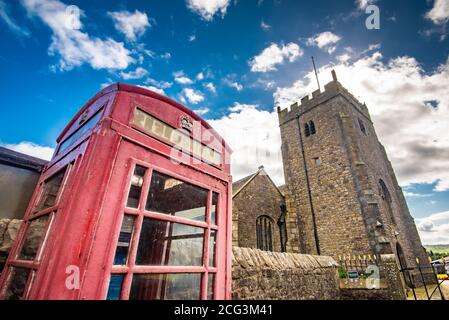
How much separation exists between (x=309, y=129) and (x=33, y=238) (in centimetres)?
1702

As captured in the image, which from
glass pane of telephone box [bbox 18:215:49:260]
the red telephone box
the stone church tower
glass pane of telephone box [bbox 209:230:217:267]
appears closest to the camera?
the red telephone box

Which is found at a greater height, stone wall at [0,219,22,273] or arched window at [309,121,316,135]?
arched window at [309,121,316,135]

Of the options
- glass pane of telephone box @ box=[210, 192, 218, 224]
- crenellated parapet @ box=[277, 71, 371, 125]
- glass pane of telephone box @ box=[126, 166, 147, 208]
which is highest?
crenellated parapet @ box=[277, 71, 371, 125]

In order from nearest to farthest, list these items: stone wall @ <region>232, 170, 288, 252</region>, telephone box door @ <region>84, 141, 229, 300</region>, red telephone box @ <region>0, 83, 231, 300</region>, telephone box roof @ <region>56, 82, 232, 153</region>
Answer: red telephone box @ <region>0, 83, 231, 300</region>, telephone box door @ <region>84, 141, 229, 300</region>, telephone box roof @ <region>56, 82, 232, 153</region>, stone wall @ <region>232, 170, 288, 252</region>

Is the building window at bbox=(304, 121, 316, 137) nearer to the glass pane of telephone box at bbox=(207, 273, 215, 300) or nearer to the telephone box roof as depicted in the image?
the telephone box roof

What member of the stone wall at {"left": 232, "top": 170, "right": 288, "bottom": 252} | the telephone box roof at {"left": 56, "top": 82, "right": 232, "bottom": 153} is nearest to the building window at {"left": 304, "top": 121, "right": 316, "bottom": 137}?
the stone wall at {"left": 232, "top": 170, "right": 288, "bottom": 252}

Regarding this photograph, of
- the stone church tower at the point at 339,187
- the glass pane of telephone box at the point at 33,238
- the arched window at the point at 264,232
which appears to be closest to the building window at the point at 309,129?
the stone church tower at the point at 339,187

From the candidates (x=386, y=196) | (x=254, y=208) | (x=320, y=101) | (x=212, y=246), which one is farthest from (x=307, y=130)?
(x=212, y=246)

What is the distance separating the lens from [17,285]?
2.09 metres

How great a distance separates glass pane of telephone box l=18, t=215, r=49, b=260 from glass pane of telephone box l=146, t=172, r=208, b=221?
3.87 feet

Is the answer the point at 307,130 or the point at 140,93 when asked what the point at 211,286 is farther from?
the point at 307,130

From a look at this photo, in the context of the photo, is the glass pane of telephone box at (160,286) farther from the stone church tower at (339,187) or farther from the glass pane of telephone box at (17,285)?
the stone church tower at (339,187)

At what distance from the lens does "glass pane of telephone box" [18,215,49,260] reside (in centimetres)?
229

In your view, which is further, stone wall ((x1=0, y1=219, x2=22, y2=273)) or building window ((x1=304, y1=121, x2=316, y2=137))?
building window ((x1=304, y1=121, x2=316, y2=137))
